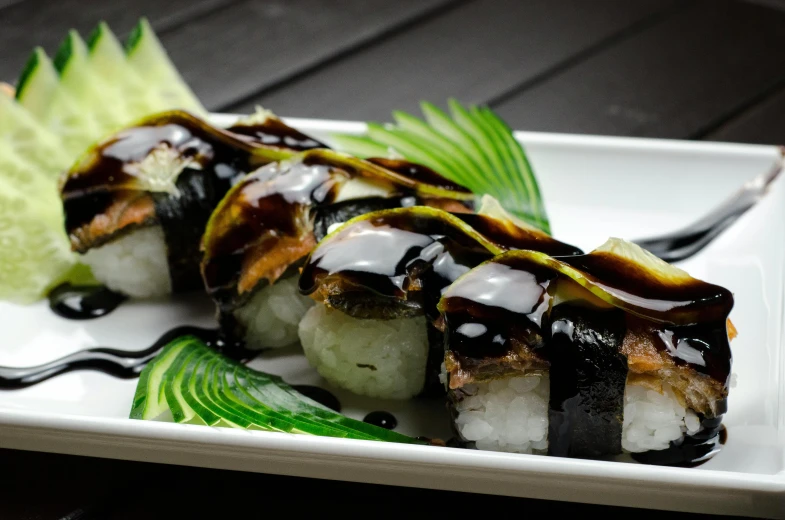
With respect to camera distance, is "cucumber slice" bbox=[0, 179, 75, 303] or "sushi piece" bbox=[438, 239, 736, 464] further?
"cucumber slice" bbox=[0, 179, 75, 303]

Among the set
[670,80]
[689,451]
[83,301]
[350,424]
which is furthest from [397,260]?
[670,80]

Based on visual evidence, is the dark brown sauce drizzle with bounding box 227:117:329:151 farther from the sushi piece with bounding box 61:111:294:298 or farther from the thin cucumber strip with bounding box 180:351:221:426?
the thin cucumber strip with bounding box 180:351:221:426

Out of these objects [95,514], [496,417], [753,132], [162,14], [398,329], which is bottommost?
[95,514]

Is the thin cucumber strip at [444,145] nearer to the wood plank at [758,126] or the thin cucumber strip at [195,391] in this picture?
the thin cucumber strip at [195,391]

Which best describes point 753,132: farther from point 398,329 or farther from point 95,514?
point 95,514

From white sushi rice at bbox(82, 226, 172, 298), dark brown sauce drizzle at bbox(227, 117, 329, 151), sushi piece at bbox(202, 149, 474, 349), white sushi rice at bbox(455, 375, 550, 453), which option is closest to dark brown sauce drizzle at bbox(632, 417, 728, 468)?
white sushi rice at bbox(455, 375, 550, 453)

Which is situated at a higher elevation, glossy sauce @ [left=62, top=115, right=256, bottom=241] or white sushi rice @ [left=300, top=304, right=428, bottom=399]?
glossy sauce @ [left=62, top=115, right=256, bottom=241]

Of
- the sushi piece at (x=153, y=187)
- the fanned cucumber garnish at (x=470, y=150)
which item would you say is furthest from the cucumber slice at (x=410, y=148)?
the sushi piece at (x=153, y=187)

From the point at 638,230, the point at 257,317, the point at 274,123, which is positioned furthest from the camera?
the point at 638,230

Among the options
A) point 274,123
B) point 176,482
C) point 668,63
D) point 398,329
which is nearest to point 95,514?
point 176,482
